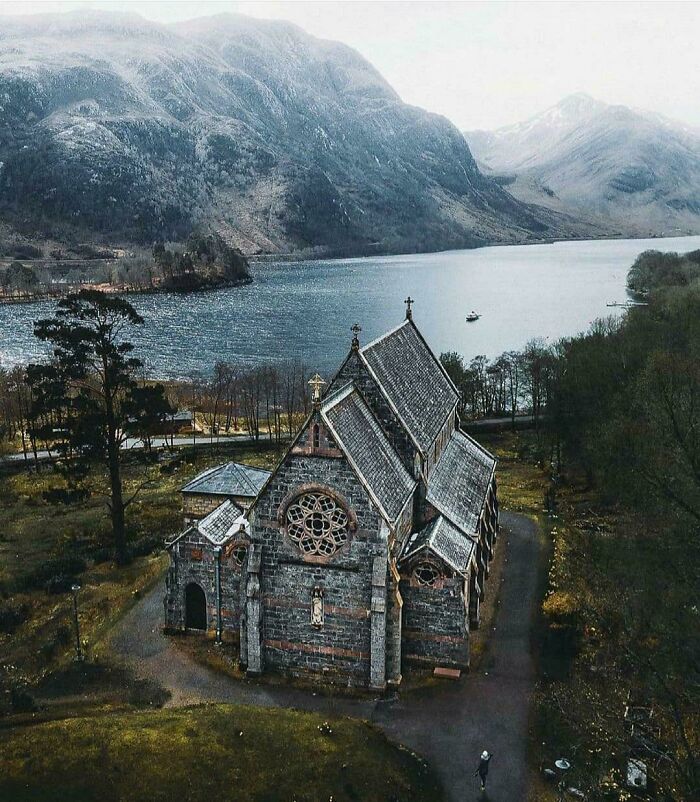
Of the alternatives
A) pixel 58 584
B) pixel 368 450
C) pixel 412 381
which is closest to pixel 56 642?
pixel 58 584

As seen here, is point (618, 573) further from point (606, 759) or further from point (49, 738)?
point (49, 738)

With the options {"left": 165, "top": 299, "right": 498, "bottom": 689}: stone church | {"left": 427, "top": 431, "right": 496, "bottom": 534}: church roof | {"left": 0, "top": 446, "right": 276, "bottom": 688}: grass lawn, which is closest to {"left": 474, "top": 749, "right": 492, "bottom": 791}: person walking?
{"left": 165, "top": 299, "right": 498, "bottom": 689}: stone church

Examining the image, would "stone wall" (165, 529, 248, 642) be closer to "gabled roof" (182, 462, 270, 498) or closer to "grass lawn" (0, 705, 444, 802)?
"grass lawn" (0, 705, 444, 802)

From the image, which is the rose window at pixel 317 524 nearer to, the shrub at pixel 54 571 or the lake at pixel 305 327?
the shrub at pixel 54 571

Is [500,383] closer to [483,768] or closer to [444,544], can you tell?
[444,544]

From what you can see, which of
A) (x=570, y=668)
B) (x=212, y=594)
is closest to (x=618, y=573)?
(x=570, y=668)

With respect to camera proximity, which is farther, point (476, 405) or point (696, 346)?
point (476, 405)

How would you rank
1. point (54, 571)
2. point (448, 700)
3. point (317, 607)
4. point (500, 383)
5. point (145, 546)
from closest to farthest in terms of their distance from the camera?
point (448, 700), point (317, 607), point (54, 571), point (145, 546), point (500, 383)
